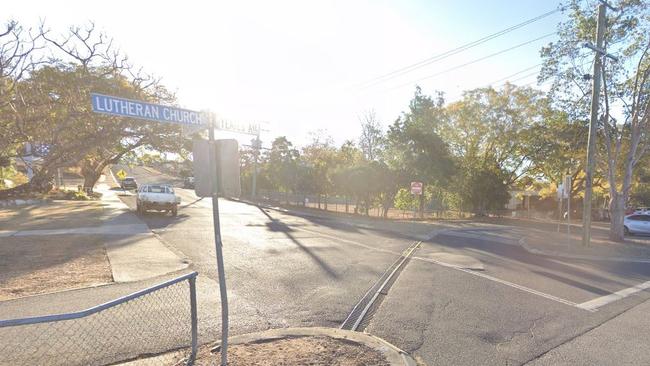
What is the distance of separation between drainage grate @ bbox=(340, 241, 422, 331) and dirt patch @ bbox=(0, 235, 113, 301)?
5.04 m

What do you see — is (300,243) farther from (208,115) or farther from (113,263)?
(208,115)

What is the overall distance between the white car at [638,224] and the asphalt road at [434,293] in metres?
14.1

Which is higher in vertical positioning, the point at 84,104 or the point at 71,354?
the point at 84,104

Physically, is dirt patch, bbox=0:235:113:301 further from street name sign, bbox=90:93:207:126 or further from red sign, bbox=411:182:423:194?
red sign, bbox=411:182:423:194

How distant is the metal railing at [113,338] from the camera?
4.33m

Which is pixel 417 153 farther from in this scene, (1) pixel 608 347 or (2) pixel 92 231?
(1) pixel 608 347

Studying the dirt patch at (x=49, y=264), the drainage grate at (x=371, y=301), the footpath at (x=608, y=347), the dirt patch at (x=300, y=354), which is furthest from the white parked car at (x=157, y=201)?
the footpath at (x=608, y=347)

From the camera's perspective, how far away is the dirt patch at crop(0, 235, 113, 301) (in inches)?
289

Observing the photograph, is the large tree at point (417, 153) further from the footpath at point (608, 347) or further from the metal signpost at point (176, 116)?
the metal signpost at point (176, 116)

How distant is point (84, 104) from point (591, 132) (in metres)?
23.2

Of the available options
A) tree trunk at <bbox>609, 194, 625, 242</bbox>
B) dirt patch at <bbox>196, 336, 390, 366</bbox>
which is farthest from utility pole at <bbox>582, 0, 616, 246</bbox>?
dirt patch at <bbox>196, 336, 390, 366</bbox>

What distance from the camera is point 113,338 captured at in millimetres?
4953

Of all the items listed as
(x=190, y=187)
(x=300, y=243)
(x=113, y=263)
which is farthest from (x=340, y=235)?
(x=190, y=187)

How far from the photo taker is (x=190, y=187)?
65500mm
